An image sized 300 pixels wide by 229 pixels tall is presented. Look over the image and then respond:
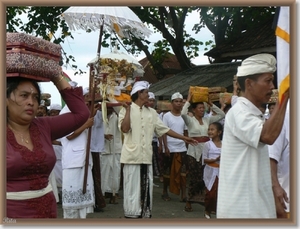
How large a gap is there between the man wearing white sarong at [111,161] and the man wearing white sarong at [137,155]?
216 cm

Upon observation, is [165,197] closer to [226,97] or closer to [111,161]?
[111,161]

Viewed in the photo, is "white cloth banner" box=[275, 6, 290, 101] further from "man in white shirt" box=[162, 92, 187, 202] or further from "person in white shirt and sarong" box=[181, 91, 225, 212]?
"man in white shirt" box=[162, 92, 187, 202]

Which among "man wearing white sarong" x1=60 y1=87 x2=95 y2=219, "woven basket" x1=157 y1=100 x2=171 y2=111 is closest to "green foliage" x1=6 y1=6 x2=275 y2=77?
"woven basket" x1=157 y1=100 x2=171 y2=111

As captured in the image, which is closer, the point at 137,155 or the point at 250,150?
the point at 250,150

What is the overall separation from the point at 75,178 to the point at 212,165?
2.04 meters

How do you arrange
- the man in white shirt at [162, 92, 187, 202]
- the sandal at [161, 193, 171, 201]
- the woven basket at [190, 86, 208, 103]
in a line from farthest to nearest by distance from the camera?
the sandal at [161, 193, 171, 201]
the man in white shirt at [162, 92, 187, 202]
the woven basket at [190, 86, 208, 103]

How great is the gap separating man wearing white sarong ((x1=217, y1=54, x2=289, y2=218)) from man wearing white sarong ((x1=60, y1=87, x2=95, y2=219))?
3.15 m

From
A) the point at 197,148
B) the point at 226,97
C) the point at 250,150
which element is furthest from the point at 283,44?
the point at 197,148

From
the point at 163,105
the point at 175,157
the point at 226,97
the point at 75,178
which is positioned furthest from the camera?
the point at 163,105

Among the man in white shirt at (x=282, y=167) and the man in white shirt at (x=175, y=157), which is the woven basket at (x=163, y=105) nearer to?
the man in white shirt at (x=175, y=157)

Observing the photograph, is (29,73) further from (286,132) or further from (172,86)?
(172,86)

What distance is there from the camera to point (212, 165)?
305 inches

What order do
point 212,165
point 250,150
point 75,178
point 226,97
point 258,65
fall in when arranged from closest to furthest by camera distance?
point 250,150 → point 258,65 → point 75,178 → point 212,165 → point 226,97

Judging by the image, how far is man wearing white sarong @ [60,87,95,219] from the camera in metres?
6.69
